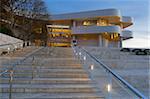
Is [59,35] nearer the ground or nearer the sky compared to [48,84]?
nearer the sky

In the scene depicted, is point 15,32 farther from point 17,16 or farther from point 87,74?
point 87,74

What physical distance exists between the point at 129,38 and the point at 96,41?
8592 mm

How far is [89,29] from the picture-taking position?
194 feet

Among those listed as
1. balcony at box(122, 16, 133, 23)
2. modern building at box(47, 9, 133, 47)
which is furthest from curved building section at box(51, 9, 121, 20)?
balcony at box(122, 16, 133, 23)

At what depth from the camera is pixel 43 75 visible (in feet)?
36.4

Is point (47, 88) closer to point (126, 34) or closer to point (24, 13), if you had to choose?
point (24, 13)

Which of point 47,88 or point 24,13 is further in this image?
point 24,13

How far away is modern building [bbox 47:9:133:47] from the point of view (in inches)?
2335

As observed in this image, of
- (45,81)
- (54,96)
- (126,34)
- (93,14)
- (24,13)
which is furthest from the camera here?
(126,34)

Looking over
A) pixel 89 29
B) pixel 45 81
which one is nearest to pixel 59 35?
pixel 89 29

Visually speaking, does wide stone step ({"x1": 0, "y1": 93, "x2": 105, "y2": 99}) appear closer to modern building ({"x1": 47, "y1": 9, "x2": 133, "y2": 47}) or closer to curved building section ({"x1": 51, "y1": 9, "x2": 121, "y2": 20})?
modern building ({"x1": 47, "y1": 9, "x2": 133, "y2": 47})

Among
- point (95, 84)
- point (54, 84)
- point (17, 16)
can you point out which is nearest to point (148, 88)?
point (95, 84)

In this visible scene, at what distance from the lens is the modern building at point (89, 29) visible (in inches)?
2335

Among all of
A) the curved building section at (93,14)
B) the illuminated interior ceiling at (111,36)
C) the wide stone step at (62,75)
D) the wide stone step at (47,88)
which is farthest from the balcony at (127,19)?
the wide stone step at (47,88)
